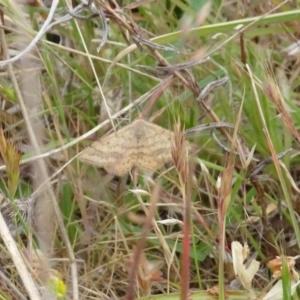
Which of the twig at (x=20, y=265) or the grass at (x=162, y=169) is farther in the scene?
the grass at (x=162, y=169)

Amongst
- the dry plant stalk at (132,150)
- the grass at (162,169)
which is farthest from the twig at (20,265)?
the dry plant stalk at (132,150)

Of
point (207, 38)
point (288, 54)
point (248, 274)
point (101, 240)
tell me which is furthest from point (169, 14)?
point (248, 274)

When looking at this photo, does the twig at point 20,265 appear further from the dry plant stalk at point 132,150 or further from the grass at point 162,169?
the dry plant stalk at point 132,150

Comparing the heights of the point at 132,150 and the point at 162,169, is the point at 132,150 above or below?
above

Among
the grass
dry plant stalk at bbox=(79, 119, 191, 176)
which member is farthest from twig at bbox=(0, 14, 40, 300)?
dry plant stalk at bbox=(79, 119, 191, 176)

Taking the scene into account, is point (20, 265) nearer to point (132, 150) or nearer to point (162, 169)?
point (132, 150)

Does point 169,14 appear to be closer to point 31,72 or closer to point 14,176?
point 31,72

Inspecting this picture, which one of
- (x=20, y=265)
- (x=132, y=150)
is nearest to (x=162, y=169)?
(x=132, y=150)
